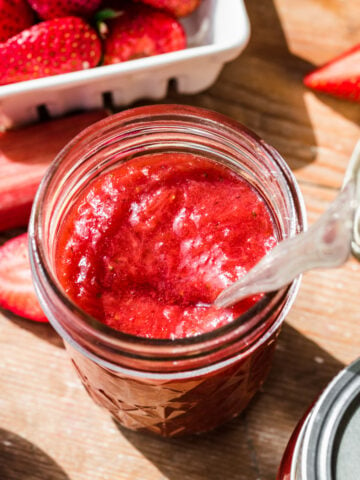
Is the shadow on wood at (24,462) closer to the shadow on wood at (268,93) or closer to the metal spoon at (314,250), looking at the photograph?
the metal spoon at (314,250)

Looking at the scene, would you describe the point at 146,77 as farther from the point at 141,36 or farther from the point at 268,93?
the point at 268,93

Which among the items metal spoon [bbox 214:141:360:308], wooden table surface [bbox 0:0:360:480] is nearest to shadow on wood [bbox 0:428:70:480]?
wooden table surface [bbox 0:0:360:480]

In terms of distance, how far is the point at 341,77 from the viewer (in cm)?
119

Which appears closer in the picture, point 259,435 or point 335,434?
point 335,434

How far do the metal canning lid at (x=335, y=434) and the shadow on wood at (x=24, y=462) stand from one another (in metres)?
0.37

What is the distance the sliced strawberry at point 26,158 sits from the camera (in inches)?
43.6

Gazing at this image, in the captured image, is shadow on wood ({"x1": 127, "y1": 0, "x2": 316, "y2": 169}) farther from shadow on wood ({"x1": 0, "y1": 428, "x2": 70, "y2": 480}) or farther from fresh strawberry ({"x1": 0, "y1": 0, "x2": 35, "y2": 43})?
shadow on wood ({"x1": 0, "y1": 428, "x2": 70, "y2": 480})

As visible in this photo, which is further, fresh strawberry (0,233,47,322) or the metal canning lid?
fresh strawberry (0,233,47,322)

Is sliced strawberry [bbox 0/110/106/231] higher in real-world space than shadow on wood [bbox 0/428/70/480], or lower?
higher

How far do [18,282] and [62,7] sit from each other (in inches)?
17.5

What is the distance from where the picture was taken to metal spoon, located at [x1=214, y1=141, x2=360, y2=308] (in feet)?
2.02

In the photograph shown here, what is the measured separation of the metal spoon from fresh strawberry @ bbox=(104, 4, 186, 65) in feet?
1.78

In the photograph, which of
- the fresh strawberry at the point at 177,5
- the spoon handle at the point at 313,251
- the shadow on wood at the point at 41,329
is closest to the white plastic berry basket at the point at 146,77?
the fresh strawberry at the point at 177,5

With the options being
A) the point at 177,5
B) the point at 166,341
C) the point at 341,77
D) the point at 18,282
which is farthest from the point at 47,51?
the point at 166,341
